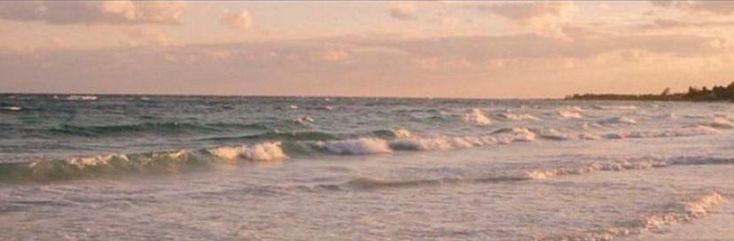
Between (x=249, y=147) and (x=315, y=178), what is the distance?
685 centimetres

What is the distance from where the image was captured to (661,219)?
1287 cm

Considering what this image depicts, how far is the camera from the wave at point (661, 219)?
11.5 metres

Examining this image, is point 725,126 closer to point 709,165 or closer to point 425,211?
point 709,165

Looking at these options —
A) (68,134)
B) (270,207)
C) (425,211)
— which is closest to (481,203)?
(425,211)

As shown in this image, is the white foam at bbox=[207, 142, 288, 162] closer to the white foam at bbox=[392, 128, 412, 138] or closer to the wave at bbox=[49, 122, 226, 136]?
the white foam at bbox=[392, 128, 412, 138]

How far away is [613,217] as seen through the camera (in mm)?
13023

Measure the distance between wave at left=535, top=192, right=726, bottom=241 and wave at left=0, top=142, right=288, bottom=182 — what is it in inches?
437

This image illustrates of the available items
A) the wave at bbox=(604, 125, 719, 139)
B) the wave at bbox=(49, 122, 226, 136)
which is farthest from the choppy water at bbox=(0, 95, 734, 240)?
the wave at bbox=(604, 125, 719, 139)

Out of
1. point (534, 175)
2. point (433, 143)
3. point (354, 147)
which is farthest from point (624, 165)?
point (433, 143)

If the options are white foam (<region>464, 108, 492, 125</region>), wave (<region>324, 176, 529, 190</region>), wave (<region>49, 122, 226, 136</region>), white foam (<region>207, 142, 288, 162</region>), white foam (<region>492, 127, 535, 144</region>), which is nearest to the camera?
wave (<region>324, 176, 529, 190</region>)

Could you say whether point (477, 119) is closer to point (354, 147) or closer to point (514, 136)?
point (514, 136)

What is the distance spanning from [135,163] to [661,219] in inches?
489

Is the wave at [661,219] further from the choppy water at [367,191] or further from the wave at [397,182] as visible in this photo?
the wave at [397,182]

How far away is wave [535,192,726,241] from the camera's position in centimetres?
1149
